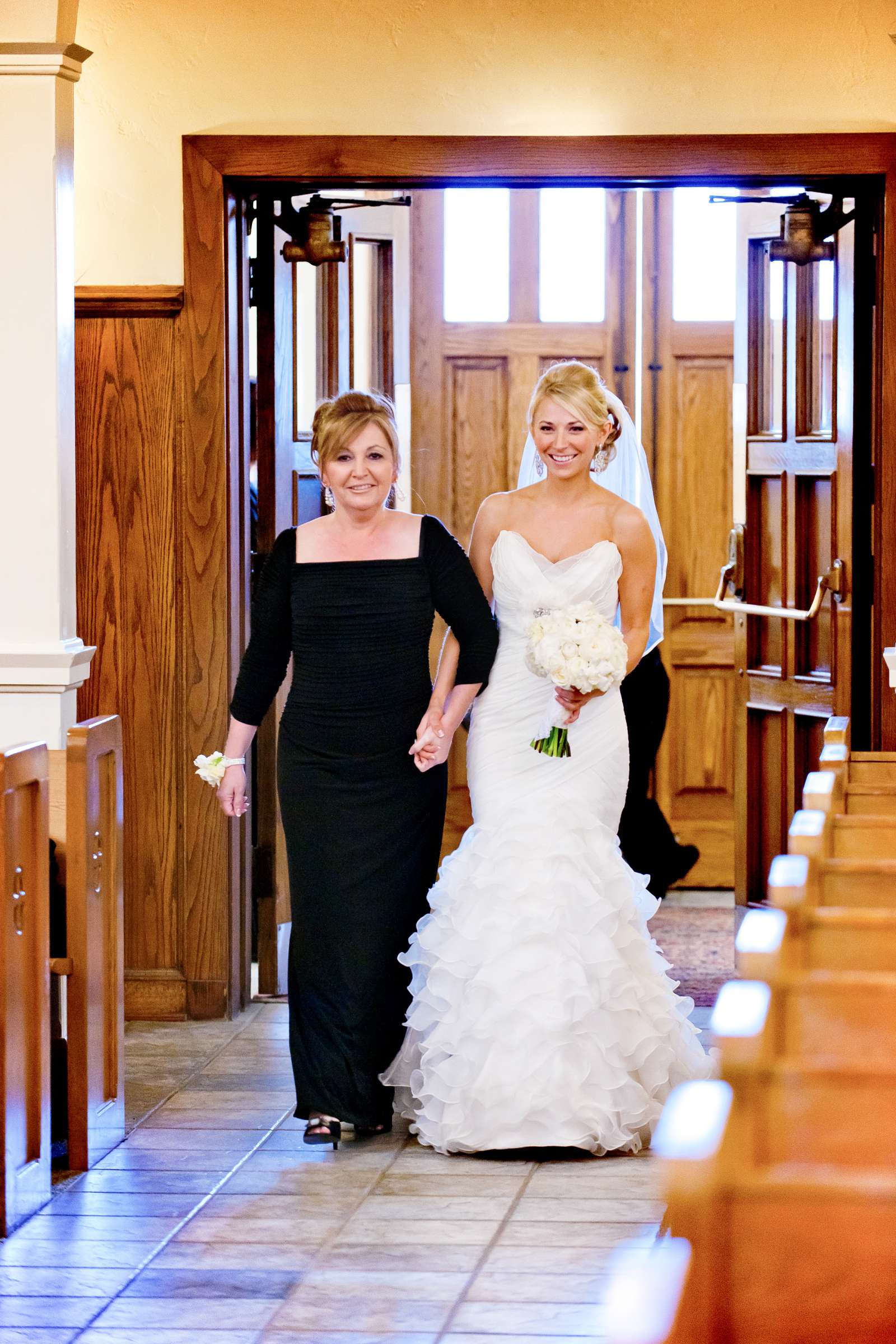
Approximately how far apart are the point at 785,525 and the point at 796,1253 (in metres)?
4.60

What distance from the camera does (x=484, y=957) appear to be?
12.5 ft

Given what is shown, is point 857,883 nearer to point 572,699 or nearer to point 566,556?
point 572,699

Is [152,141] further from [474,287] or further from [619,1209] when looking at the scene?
[619,1209]

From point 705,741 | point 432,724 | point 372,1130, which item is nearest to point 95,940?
point 372,1130

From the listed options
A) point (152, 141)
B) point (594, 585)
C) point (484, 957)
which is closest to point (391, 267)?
point (152, 141)

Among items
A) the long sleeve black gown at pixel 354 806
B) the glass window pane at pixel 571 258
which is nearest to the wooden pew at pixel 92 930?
the long sleeve black gown at pixel 354 806

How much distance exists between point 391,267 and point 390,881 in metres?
3.92

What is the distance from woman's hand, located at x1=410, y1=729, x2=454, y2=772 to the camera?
12.5 ft

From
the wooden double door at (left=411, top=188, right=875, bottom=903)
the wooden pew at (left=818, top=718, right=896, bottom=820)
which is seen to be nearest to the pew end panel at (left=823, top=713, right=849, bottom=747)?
the wooden pew at (left=818, top=718, right=896, bottom=820)

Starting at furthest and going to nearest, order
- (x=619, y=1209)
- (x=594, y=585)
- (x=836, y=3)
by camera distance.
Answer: (x=836, y=3) → (x=594, y=585) → (x=619, y=1209)

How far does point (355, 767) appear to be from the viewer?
386 cm

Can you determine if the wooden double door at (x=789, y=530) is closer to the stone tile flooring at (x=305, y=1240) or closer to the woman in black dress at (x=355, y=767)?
the woman in black dress at (x=355, y=767)

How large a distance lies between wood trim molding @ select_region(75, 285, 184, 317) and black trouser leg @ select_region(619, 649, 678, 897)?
2.06 m

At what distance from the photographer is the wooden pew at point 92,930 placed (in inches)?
144
